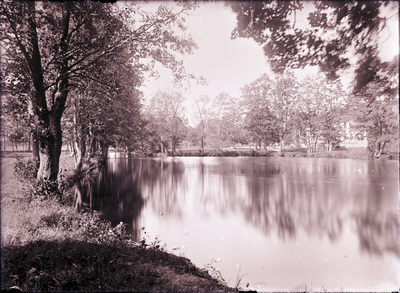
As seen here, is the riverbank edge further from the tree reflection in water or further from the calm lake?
the tree reflection in water

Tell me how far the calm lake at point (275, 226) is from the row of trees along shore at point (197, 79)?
7.46ft

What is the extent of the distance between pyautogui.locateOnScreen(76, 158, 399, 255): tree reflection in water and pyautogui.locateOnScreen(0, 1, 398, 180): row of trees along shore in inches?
86.6

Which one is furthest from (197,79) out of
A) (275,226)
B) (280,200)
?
(280,200)

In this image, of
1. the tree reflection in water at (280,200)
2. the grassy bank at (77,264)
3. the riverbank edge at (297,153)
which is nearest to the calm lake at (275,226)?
the tree reflection in water at (280,200)

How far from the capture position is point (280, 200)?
8227 mm

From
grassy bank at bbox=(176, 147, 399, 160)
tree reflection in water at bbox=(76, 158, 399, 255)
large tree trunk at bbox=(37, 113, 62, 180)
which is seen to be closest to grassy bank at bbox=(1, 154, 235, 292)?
large tree trunk at bbox=(37, 113, 62, 180)

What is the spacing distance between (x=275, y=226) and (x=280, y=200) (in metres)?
2.80

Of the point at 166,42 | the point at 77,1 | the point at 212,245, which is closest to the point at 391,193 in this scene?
the point at 212,245

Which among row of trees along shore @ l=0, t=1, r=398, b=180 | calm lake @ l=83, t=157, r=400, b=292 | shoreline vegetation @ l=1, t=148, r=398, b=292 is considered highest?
row of trees along shore @ l=0, t=1, r=398, b=180

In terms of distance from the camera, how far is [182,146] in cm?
666

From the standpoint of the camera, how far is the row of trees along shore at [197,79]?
11.0 feet

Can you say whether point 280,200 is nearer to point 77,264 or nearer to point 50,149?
point 77,264

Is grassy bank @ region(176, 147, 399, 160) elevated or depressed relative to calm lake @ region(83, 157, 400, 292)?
elevated

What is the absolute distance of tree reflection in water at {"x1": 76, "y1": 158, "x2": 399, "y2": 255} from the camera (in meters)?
5.48
